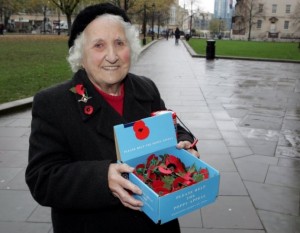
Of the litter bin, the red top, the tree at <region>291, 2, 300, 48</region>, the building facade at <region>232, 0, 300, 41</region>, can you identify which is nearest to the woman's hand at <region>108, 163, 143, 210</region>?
the red top

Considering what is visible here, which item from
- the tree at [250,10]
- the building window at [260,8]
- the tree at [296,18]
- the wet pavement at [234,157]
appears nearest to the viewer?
the wet pavement at [234,157]

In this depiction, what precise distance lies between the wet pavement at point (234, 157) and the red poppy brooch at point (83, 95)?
213 cm

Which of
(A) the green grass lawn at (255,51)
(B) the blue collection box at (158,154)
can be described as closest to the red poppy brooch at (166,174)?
(B) the blue collection box at (158,154)

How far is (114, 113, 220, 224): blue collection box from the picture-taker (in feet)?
4.65

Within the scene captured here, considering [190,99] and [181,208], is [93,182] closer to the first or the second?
[181,208]

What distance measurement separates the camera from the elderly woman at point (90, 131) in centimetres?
161

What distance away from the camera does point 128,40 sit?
199 cm

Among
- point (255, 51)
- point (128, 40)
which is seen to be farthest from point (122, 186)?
point (255, 51)

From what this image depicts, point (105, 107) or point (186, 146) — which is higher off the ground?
point (105, 107)

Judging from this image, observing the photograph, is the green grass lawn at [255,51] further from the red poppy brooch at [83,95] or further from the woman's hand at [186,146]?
the red poppy brooch at [83,95]

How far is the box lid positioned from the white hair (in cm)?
55

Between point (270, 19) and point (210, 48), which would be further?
point (270, 19)

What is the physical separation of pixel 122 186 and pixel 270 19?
86.3 m

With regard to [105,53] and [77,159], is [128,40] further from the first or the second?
[77,159]
